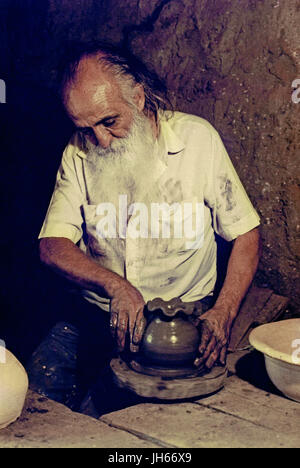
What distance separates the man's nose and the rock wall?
0.81 meters

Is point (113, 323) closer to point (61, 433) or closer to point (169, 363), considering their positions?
point (169, 363)

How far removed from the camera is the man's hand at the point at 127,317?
3.18 meters

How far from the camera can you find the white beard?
3785 mm

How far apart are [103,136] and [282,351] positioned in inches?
66.2

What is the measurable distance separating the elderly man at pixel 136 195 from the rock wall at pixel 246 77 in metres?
0.35

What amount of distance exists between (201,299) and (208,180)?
80 centimetres

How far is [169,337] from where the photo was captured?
3076 mm

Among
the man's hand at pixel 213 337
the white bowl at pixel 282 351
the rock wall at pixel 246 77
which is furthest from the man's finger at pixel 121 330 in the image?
the rock wall at pixel 246 77

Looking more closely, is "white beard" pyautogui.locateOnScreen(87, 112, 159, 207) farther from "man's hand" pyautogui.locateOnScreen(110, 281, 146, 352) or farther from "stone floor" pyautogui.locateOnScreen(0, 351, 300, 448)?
"stone floor" pyautogui.locateOnScreen(0, 351, 300, 448)

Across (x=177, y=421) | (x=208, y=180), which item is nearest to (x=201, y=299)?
(x=208, y=180)

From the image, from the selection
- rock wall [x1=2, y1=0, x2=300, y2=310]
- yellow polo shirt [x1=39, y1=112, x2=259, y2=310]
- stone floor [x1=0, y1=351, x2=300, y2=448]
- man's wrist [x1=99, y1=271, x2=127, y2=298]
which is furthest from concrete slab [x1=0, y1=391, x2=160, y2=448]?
rock wall [x1=2, y1=0, x2=300, y2=310]

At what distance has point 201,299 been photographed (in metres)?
3.96

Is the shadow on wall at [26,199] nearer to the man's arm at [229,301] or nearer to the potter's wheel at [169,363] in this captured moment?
the man's arm at [229,301]
